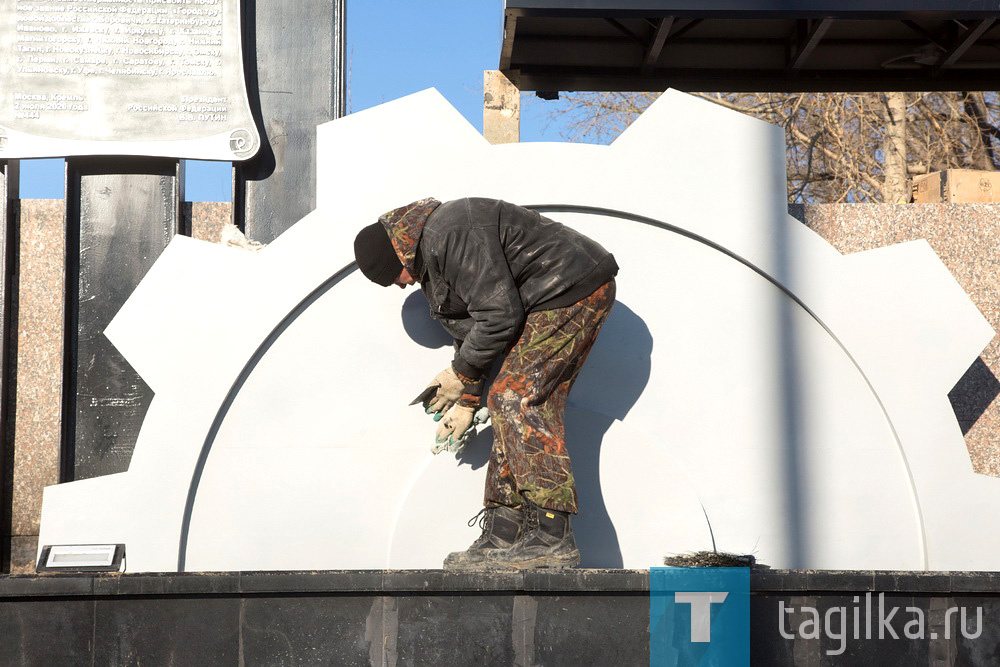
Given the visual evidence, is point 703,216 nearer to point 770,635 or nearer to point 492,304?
point 492,304

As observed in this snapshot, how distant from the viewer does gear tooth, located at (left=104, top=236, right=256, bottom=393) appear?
5574 mm

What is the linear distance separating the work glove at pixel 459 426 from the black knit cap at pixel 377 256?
2.64 ft

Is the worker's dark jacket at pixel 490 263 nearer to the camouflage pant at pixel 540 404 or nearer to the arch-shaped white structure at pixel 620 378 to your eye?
the camouflage pant at pixel 540 404

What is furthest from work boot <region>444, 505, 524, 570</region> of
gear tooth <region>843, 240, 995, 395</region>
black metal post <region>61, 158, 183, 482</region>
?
black metal post <region>61, 158, 183, 482</region>

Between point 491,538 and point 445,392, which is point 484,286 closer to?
point 445,392

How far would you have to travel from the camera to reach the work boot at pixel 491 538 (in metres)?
4.83

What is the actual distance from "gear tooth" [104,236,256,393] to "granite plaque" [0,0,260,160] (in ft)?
3.35

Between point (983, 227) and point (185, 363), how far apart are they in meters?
5.22

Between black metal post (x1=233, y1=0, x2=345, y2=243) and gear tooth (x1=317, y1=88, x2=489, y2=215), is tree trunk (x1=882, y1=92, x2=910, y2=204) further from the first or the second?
gear tooth (x1=317, y1=88, x2=489, y2=215)

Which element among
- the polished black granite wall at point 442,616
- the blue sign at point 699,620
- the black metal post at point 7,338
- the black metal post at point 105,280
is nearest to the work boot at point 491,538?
the polished black granite wall at point 442,616

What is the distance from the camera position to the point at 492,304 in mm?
4793

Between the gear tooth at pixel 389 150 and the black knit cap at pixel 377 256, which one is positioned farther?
the gear tooth at pixel 389 150

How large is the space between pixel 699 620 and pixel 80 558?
111 inches

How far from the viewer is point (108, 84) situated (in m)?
6.35
